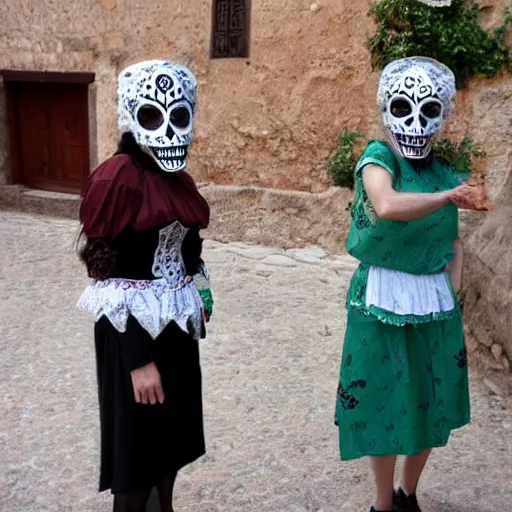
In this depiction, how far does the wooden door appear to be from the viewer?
29.4 feet

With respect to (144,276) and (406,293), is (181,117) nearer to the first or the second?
(144,276)

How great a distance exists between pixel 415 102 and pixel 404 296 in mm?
593

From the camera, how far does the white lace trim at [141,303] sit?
192 cm

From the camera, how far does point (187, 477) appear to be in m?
2.85

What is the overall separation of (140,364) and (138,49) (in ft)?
21.4

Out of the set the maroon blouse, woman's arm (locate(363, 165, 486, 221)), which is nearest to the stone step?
the maroon blouse

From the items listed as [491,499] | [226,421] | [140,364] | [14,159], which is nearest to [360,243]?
[140,364]

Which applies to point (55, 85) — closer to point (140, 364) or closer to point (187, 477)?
point (187, 477)

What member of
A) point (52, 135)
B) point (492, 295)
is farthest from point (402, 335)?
point (52, 135)

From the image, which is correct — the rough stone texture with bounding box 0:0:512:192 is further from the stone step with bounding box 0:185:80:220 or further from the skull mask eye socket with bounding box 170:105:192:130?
the skull mask eye socket with bounding box 170:105:192:130

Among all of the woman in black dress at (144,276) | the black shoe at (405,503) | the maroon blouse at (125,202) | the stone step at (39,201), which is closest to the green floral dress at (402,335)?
the black shoe at (405,503)

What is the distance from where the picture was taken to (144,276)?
6.48 ft

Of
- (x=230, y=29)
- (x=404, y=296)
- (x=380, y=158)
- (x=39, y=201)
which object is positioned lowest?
(x=39, y=201)

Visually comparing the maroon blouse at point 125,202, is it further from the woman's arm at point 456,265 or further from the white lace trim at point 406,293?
the woman's arm at point 456,265
